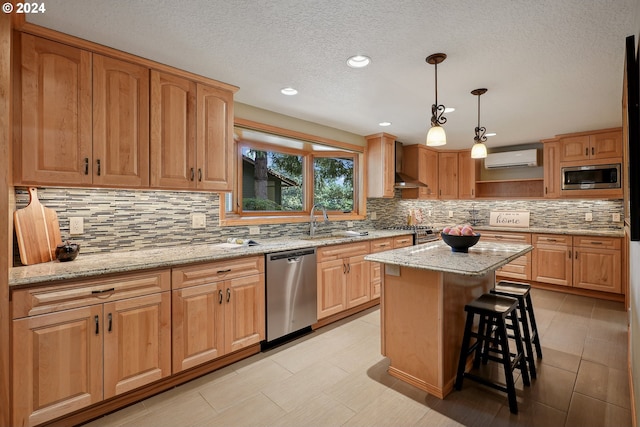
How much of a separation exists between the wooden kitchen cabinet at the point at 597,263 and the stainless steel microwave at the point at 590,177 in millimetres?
743

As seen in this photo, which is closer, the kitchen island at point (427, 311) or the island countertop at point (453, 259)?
the island countertop at point (453, 259)

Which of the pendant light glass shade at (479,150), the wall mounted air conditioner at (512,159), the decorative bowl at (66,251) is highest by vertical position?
the wall mounted air conditioner at (512,159)

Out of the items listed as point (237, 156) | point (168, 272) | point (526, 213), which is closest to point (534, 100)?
point (526, 213)

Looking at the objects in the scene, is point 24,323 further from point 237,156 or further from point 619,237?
point 619,237

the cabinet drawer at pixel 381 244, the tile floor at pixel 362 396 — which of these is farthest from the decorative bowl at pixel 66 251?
the cabinet drawer at pixel 381 244

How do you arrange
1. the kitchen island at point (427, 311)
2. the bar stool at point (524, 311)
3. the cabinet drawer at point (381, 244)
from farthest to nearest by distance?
the cabinet drawer at point (381, 244)
the bar stool at point (524, 311)
the kitchen island at point (427, 311)

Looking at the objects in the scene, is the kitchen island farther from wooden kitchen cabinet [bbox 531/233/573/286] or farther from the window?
wooden kitchen cabinet [bbox 531/233/573/286]

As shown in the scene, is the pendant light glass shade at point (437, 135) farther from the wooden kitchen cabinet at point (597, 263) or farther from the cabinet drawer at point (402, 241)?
the wooden kitchen cabinet at point (597, 263)

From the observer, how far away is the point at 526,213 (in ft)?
17.3

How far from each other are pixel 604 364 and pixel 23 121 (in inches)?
177

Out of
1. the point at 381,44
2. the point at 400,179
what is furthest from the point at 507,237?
the point at 381,44

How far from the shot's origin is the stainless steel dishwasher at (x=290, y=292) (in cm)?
279

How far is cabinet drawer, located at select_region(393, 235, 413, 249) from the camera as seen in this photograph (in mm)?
4196

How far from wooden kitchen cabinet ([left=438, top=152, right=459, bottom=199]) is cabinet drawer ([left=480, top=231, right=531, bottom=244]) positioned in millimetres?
973
